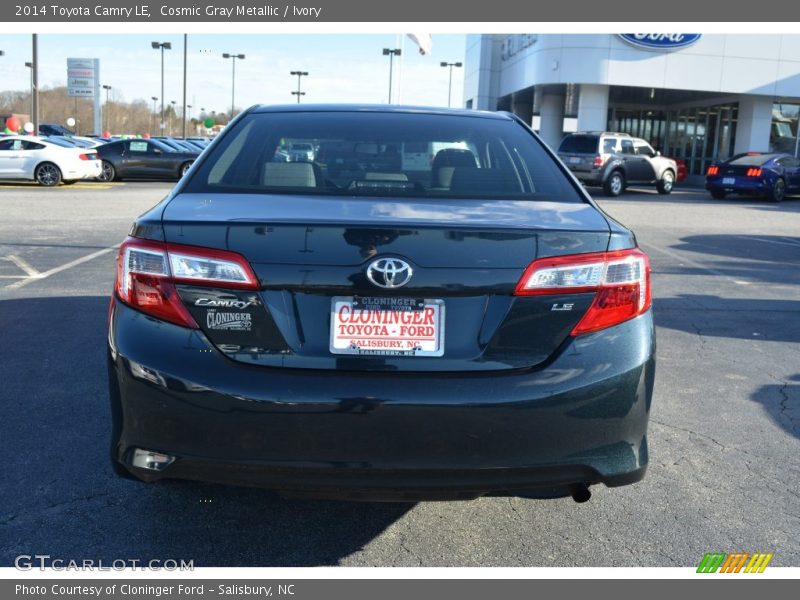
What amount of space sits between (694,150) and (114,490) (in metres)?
42.3

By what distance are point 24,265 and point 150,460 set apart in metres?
7.64

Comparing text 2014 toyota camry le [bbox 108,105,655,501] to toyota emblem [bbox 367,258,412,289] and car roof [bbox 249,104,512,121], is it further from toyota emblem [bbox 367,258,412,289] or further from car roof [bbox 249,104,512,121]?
car roof [bbox 249,104,512,121]

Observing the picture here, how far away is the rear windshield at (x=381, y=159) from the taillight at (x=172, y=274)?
0.52m

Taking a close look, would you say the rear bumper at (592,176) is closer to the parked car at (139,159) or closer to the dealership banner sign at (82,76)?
the parked car at (139,159)

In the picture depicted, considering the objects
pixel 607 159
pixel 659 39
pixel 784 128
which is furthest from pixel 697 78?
pixel 607 159

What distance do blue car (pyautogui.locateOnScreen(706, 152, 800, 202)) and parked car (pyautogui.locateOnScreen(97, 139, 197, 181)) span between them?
1633 centimetres

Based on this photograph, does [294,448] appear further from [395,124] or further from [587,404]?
[395,124]

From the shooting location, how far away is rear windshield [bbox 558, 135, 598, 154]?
25.9 metres

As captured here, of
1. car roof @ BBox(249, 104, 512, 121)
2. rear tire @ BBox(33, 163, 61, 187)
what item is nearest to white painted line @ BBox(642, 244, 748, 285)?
car roof @ BBox(249, 104, 512, 121)

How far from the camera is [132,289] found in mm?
2844

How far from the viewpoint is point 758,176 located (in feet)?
85.4

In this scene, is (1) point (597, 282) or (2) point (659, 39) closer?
(1) point (597, 282)

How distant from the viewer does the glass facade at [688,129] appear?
130 feet

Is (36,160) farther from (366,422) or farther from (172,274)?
(366,422)
